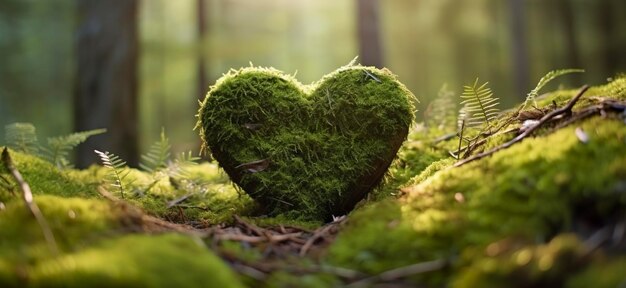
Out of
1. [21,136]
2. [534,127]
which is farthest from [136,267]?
[21,136]

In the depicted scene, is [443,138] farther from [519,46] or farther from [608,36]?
[608,36]

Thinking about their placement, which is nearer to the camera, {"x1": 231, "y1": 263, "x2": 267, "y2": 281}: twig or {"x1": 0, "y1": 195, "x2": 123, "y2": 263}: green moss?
{"x1": 0, "y1": 195, "x2": 123, "y2": 263}: green moss

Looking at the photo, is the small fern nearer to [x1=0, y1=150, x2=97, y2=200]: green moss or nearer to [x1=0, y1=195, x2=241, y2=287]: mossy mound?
[x1=0, y1=150, x2=97, y2=200]: green moss

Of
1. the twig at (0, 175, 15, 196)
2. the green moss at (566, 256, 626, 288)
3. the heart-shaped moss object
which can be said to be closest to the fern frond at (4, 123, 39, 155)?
the twig at (0, 175, 15, 196)

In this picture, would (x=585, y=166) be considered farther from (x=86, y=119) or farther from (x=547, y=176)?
(x=86, y=119)

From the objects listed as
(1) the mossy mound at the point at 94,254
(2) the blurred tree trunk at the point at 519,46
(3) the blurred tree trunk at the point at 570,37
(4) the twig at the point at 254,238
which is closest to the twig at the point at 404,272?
(1) the mossy mound at the point at 94,254

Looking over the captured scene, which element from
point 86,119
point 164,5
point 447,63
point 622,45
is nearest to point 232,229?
point 86,119
